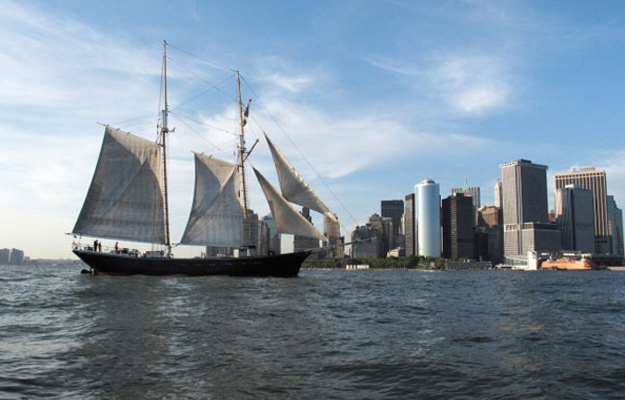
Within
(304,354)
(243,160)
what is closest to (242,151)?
(243,160)

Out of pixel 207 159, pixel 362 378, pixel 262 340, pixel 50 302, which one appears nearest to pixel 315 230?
pixel 207 159

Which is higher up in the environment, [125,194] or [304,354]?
[125,194]

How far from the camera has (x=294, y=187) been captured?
64625 mm

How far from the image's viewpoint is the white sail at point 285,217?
6606 centimetres

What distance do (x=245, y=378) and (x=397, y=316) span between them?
1456 cm

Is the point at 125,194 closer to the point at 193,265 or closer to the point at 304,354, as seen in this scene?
the point at 193,265

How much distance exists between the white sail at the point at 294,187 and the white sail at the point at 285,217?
1287mm

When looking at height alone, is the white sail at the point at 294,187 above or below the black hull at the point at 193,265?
above

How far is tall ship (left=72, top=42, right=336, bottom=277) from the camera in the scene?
64.8m

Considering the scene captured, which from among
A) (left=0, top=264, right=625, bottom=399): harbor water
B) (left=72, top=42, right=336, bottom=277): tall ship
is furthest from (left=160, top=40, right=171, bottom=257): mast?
(left=0, top=264, right=625, bottom=399): harbor water

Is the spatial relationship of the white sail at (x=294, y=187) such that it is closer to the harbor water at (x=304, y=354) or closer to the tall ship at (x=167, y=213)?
the tall ship at (x=167, y=213)

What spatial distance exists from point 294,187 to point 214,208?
13.1 m

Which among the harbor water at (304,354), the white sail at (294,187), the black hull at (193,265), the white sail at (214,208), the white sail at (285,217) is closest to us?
the harbor water at (304,354)

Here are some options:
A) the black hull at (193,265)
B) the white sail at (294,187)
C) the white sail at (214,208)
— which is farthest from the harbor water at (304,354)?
the white sail at (214,208)
